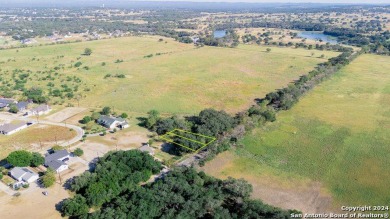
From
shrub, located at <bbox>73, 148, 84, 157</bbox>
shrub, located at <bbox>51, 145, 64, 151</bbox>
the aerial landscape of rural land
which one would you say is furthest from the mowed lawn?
shrub, located at <bbox>73, 148, 84, 157</bbox>

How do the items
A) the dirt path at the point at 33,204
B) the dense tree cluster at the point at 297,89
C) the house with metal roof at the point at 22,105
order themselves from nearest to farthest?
the dirt path at the point at 33,204
the house with metal roof at the point at 22,105
the dense tree cluster at the point at 297,89

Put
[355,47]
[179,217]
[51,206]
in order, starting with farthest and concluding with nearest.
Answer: [355,47] → [51,206] → [179,217]

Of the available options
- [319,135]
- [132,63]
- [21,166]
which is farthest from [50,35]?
[319,135]

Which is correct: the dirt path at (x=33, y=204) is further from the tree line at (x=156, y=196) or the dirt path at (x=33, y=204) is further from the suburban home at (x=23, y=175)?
the suburban home at (x=23, y=175)

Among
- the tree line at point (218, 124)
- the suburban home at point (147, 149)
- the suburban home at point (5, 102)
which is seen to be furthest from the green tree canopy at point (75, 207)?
the suburban home at point (5, 102)

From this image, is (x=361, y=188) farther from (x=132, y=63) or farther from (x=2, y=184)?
(x=132, y=63)

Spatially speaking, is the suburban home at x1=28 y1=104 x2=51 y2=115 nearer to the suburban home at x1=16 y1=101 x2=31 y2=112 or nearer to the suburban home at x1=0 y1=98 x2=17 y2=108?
the suburban home at x1=16 y1=101 x2=31 y2=112

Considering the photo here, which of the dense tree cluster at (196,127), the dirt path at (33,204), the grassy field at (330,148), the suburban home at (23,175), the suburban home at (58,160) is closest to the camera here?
the dirt path at (33,204)
